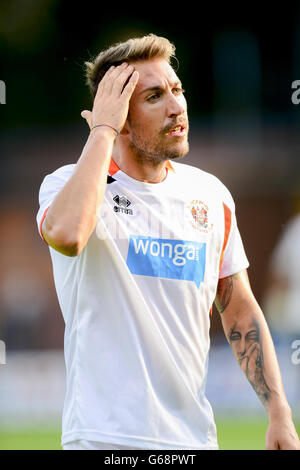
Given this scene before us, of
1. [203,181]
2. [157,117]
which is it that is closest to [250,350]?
[203,181]

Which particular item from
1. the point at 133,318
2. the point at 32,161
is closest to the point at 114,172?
the point at 133,318

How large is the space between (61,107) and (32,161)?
63.1 inches

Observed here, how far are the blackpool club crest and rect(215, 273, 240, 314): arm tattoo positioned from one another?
24 cm

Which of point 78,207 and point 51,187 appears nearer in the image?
point 78,207

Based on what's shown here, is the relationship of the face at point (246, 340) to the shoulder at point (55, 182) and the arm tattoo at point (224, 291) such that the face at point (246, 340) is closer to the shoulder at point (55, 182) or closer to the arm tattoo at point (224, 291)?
the arm tattoo at point (224, 291)

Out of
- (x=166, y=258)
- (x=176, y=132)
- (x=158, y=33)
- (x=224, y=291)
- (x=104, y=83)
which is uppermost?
(x=158, y=33)

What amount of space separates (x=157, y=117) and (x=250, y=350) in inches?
41.1

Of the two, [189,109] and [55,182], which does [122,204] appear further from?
[189,109]

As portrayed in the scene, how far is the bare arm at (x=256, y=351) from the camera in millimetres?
2717

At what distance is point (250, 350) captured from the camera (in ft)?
9.75

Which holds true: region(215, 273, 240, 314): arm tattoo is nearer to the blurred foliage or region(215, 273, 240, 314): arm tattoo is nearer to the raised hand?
the raised hand

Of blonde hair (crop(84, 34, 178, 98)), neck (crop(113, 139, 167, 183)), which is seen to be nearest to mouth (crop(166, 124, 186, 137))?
neck (crop(113, 139, 167, 183))
